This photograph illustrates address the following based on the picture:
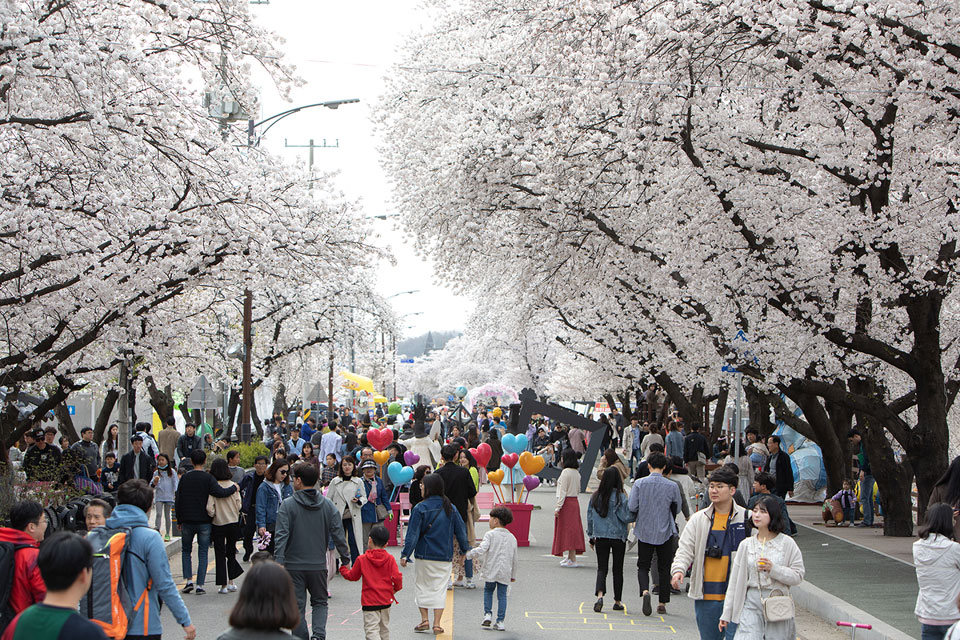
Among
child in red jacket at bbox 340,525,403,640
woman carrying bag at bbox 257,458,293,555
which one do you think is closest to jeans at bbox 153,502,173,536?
woman carrying bag at bbox 257,458,293,555

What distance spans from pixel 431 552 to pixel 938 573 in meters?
4.55

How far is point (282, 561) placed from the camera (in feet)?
29.9

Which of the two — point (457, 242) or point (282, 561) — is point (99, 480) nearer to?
point (457, 242)

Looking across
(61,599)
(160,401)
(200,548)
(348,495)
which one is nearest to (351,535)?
(348,495)

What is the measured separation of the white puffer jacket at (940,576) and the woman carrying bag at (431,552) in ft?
14.3

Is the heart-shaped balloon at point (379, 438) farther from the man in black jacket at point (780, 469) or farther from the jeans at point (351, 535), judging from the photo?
the man in black jacket at point (780, 469)

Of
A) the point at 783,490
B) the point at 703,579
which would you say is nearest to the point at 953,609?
the point at 703,579

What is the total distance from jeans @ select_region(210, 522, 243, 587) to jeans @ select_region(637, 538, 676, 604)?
15.6ft

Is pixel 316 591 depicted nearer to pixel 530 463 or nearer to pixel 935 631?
pixel 935 631

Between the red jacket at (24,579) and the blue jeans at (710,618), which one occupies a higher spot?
the red jacket at (24,579)

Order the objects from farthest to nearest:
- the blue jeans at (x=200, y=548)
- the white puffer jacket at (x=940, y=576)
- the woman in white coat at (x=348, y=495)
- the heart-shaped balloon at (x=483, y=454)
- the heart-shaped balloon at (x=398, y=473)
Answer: the heart-shaped balloon at (x=483, y=454) < the heart-shaped balloon at (x=398, y=473) < the woman in white coat at (x=348, y=495) < the blue jeans at (x=200, y=548) < the white puffer jacket at (x=940, y=576)

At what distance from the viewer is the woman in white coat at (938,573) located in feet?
25.5

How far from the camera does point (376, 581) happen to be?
8922mm

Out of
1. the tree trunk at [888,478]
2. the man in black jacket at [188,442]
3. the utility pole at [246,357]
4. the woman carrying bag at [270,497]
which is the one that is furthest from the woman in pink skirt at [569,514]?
the utility pole at [246,357]
